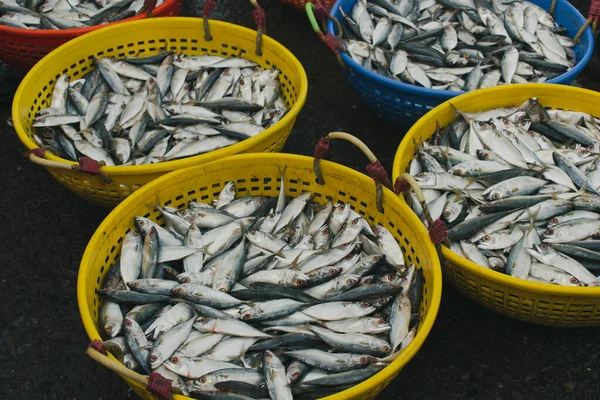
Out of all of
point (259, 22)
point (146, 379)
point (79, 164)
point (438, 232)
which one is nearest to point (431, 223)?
point (438, 232)

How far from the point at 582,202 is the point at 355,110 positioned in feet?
5.61

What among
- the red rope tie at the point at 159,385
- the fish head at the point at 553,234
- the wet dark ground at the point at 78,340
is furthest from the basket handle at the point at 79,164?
the fish head at the point at 553,234

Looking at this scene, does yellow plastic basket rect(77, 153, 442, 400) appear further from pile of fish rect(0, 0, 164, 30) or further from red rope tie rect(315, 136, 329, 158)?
pile of fish rect(0, 0, 164, 30)

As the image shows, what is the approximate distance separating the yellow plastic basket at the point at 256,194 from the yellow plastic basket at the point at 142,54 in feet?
0.25

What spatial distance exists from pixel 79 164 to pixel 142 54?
132 cm

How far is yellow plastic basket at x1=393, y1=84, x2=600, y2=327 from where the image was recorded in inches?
86.6

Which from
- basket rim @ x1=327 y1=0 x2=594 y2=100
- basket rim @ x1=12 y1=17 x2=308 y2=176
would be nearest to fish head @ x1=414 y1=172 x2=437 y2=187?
basket rim @ x1=327 y1=0 x2=594 y2=100

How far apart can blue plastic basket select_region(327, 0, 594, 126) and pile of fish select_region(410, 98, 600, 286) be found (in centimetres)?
20

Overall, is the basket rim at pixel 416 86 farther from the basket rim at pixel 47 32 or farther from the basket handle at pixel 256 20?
the basket rim at pixel 47 32

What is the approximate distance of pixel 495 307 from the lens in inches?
98.0

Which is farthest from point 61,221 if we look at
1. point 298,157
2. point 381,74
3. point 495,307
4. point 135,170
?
point 495,307

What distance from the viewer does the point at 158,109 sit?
10.3 feet

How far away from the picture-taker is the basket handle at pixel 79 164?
247 centimetres

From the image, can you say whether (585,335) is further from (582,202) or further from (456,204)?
(456,204)
